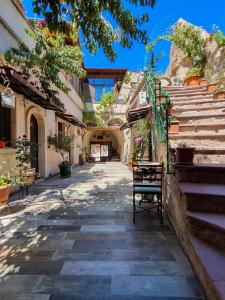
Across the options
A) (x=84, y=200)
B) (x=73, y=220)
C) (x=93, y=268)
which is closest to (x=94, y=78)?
(x=84, y=200)

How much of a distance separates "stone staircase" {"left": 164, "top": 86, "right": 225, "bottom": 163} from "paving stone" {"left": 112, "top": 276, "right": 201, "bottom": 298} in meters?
2.00

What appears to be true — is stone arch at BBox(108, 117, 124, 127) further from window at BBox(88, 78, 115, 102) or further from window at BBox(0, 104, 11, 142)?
window at BBox(0, 104, 11, 142)

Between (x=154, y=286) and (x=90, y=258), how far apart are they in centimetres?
82

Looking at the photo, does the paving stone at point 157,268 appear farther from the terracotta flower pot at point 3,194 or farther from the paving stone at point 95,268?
the terracotta flower pot at point 3,194

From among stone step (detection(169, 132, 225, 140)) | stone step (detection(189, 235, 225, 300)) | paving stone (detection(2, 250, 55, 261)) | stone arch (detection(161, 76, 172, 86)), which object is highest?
stone arch (detection(161, 76, 172, 86))

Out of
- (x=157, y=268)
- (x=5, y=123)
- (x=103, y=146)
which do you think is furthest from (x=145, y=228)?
(x=103, y=146)

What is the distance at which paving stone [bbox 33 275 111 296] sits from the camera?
6.36 ft

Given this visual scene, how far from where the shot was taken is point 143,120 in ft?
28.1

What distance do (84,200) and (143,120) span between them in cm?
456

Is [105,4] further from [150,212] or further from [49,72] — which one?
[49,72]

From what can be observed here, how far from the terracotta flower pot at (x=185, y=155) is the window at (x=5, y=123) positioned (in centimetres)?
461

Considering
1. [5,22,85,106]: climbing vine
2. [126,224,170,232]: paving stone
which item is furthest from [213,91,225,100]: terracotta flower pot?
[126,224,170,232]: paving stone

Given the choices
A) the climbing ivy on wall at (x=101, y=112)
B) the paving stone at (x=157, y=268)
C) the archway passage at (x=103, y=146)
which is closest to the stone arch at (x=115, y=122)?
the climbing ivy on wall at (x=101, y=112)

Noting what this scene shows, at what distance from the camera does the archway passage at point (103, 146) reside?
20.6 metres
